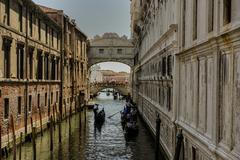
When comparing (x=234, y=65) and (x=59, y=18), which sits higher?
(x=59, y=18)

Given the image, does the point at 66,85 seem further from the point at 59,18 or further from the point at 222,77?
the point at 222,77

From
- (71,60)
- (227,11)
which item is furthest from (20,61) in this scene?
(71,60)

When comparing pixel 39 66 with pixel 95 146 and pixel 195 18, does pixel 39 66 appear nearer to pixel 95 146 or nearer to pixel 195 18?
pixel 95 146

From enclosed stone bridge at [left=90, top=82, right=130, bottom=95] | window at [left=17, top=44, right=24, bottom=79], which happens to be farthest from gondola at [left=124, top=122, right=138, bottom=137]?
enclosed stone bridge at [left=90, top=82, right=130, bottom=95]

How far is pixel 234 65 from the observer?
6609 mm

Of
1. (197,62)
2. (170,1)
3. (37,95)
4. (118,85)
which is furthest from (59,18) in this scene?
(118,85)

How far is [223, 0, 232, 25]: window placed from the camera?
703 centimetres

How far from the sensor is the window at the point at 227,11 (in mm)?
7031

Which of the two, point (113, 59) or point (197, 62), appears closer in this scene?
point (197, 62)

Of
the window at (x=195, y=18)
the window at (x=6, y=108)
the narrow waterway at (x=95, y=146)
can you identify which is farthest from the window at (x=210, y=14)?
the window at (x=6, y=108)

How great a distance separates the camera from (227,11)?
7090mm

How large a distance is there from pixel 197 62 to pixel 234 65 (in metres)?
2.97

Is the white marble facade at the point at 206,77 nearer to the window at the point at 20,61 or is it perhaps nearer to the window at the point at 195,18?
the window at the point at 195,18

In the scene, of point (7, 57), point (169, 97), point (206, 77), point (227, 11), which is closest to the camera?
point (227, 11)
